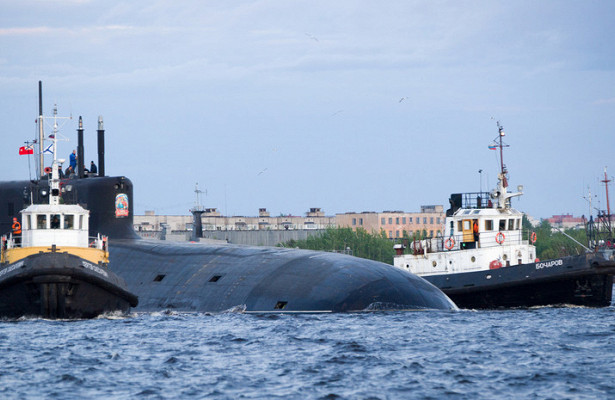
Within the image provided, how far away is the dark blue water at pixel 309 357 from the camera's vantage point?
65.7 feet

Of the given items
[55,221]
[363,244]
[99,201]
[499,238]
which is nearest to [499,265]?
[499,238]

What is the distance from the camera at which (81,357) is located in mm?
24297

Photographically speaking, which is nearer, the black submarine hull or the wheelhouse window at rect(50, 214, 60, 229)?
the black submarine hull

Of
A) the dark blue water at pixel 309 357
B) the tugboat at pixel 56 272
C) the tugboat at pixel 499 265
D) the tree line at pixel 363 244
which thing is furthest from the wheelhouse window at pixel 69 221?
the tree line at pixel 363 244

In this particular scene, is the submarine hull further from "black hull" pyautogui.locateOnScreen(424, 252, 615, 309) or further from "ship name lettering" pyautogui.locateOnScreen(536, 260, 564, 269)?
"ship name lettering" pyautogui.locateOnScreen(536, 260, 564, 269)

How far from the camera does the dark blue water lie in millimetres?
20031

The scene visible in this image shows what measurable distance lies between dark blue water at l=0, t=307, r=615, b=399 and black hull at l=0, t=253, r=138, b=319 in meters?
0.54

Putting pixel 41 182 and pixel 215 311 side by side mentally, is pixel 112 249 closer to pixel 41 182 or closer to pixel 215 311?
pixel 41 182

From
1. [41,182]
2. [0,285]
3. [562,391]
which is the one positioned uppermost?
[41,182]

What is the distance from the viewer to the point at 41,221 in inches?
1353

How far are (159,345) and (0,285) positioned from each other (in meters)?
7.59

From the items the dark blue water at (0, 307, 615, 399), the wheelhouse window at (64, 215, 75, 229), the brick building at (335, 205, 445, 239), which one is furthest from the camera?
the brick building at (335, 205, 445, 239)

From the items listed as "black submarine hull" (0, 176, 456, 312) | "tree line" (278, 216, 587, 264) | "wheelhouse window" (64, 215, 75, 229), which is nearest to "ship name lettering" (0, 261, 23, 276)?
"wheelhouse window" (64, 215, 75, 229)

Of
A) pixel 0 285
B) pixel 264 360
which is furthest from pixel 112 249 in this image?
pixel 264 360
